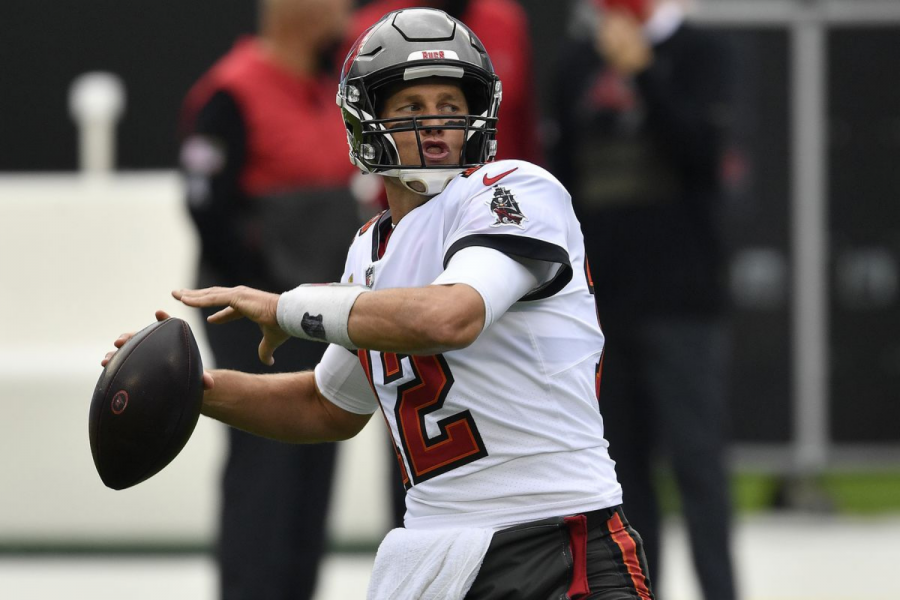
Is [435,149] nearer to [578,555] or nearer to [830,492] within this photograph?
[578,555]

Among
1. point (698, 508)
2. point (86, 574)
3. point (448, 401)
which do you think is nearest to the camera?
point (448, 401)

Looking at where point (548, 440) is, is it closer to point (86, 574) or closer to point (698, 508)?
point (698, 508)

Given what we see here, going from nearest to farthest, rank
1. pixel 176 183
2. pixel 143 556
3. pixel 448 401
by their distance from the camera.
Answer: pixel 448 401, pixel 143 556, pixel 176 183

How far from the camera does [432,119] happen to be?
3287mm

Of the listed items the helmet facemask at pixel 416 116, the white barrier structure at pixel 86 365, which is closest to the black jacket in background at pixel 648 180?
the white barrier structure at pixel 86 365

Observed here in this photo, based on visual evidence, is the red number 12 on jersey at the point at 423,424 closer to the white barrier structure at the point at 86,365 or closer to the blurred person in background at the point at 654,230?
the blurred person in background at the point at 654,230

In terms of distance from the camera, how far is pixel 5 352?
786cm

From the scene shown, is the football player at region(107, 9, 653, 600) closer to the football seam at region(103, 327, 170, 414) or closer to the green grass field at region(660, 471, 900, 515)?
the football seam at region(103, 327, 170, 414)

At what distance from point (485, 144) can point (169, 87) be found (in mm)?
6055

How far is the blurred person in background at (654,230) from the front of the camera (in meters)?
5.55

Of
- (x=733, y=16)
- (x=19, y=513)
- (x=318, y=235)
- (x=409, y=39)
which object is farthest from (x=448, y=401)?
(x=733, y=16)

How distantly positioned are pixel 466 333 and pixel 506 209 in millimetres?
317

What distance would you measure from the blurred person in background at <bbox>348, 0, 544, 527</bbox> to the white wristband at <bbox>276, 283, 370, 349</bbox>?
103 inches

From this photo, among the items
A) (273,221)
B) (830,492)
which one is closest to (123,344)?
(273,221)
